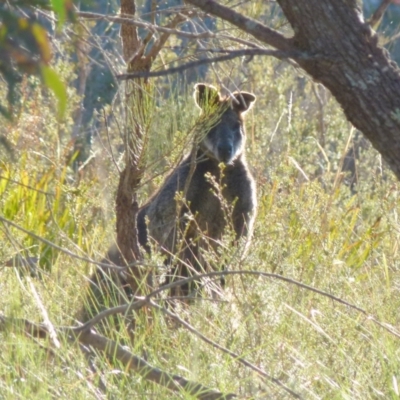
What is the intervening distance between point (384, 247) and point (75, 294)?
2.62m

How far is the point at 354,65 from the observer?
112 inches

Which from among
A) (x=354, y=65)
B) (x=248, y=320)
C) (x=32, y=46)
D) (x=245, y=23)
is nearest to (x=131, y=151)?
(x=248, y=320)

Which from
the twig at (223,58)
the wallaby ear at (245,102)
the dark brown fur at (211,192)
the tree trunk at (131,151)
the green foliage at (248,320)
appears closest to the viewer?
the twig at (223,58)

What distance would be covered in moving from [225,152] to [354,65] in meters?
3.95

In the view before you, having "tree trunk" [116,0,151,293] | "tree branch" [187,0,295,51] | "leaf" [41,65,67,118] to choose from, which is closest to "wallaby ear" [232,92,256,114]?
"tree trunk" [116,0,151,293]

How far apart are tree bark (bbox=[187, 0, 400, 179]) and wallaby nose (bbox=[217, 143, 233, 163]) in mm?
3855

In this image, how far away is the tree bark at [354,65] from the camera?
2.84m

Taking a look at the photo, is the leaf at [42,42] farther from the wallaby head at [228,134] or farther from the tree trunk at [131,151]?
the wallaby head at [228,134]

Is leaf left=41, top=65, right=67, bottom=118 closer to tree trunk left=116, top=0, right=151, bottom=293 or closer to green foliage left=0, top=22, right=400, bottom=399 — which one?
green foliage left=0, top=22, right=400, bottom=399

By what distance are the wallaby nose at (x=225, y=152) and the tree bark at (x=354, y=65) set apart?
152 inches

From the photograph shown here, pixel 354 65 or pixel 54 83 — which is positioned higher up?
pixel 354 65

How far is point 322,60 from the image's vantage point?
286 cm

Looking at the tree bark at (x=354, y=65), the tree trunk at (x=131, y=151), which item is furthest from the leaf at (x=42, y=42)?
the tree trunk at (x=131, y=151)

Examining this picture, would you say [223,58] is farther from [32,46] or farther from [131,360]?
[32,46]
